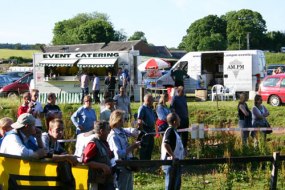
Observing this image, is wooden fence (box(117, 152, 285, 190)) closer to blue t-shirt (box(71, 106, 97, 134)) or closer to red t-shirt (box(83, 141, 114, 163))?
red t-shirt (box(83, 141, 114, 163))

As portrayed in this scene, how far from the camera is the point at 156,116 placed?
13.4 m

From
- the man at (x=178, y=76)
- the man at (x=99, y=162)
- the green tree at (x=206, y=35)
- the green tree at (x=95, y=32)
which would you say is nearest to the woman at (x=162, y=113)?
the man at (x=99, y=162)

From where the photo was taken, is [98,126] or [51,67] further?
[51,67]

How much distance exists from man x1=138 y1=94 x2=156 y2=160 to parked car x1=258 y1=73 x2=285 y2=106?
12.5 metres

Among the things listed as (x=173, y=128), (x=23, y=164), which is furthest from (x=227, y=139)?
(x=23, y=164)

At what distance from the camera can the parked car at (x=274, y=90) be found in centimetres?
2445

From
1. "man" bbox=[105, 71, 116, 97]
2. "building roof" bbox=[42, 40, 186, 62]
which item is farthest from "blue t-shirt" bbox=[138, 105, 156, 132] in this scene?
"building roof" bbox=[42, 40, 186, 62]

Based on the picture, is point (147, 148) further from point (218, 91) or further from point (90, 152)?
point (218, 91)

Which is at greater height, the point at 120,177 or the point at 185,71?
the point at 185,71

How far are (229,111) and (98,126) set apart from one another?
1647 centimetres

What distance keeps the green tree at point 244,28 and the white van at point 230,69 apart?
2988 inches

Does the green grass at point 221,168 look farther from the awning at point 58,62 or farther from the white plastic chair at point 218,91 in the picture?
the awning at point 58,62

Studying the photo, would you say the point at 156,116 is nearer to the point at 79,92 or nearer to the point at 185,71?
the point at 79,92

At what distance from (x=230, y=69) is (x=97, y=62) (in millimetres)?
7085
